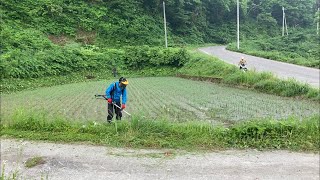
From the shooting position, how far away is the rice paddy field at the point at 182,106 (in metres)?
10.4

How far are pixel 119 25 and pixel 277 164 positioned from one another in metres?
34.2

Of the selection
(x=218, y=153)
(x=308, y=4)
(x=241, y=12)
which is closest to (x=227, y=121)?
(x=218, y=153)

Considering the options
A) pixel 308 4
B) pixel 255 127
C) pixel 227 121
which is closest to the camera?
pixel 255 127

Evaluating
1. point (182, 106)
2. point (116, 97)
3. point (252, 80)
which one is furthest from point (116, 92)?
point (252, 80)

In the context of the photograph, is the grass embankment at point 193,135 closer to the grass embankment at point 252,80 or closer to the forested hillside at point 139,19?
the grass embankment at point 252,80

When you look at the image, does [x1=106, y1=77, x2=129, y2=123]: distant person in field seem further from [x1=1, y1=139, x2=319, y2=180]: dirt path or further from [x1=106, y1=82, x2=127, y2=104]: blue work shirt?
[x1=1, y1=139, x2=319, y2=180]: dirt path

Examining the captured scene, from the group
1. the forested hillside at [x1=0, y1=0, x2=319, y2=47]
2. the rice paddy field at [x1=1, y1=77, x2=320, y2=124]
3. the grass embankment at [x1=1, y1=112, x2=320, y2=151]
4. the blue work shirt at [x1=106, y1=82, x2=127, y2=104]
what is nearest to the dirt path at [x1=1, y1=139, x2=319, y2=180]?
the grass embankment at [x1=1, y1=112, x2=320, y2=151]

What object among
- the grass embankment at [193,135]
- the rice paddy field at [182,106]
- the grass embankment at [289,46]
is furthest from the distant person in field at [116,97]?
the grass embankment at [289,46]

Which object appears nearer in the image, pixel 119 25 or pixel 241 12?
pixel 119 25

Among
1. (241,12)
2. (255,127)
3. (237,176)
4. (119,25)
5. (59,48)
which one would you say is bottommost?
(237,176)

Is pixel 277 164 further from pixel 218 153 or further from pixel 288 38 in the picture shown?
pixel 288 38

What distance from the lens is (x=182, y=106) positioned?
40.5ft

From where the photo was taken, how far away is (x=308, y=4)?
74.9 m

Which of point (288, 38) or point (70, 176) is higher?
point (288, 38)
